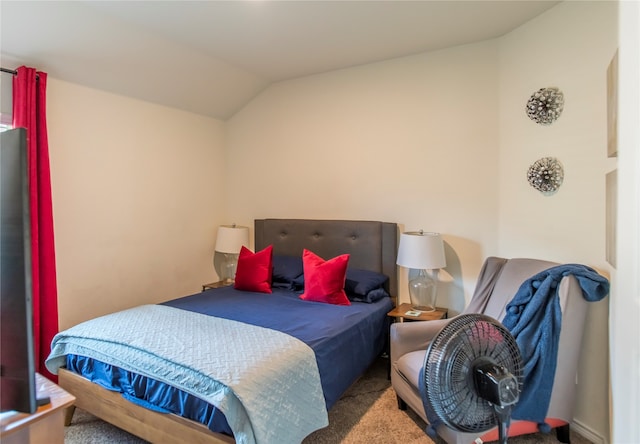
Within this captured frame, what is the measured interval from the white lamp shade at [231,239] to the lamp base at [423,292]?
188 cm

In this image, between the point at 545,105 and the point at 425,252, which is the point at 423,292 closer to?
the point at 425,252

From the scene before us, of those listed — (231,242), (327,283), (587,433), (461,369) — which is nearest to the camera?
(461,369)

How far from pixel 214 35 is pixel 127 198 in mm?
1634

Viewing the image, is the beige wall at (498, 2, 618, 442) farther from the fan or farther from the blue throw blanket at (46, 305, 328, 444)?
the blue throw blanket at (46, 305, 328, 444)

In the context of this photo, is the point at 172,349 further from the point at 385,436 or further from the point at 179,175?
the point at 179,175

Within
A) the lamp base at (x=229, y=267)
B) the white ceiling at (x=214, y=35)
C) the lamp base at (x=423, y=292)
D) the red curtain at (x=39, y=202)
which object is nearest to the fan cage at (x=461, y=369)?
the lamp base at (x=423, y=292)

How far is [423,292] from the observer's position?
2863 millimetres

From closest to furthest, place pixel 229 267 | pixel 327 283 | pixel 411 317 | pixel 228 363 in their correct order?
pixel 228 363, pixel 411 317, pixel 327 283, pixel 229 267

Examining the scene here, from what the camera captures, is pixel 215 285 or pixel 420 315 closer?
pixel 420 315

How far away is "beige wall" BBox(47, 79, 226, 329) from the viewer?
271cm

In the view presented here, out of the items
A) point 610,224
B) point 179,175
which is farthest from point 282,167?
point 610,224

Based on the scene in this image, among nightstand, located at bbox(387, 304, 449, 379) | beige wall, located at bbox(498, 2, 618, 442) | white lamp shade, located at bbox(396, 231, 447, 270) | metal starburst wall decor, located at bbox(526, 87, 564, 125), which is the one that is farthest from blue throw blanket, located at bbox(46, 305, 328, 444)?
metal starburst wall decor, located at bbox(526, 87, 564, 125)

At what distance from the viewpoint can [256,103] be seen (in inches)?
154

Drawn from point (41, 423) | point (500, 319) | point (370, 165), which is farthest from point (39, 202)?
point (500, 319)
